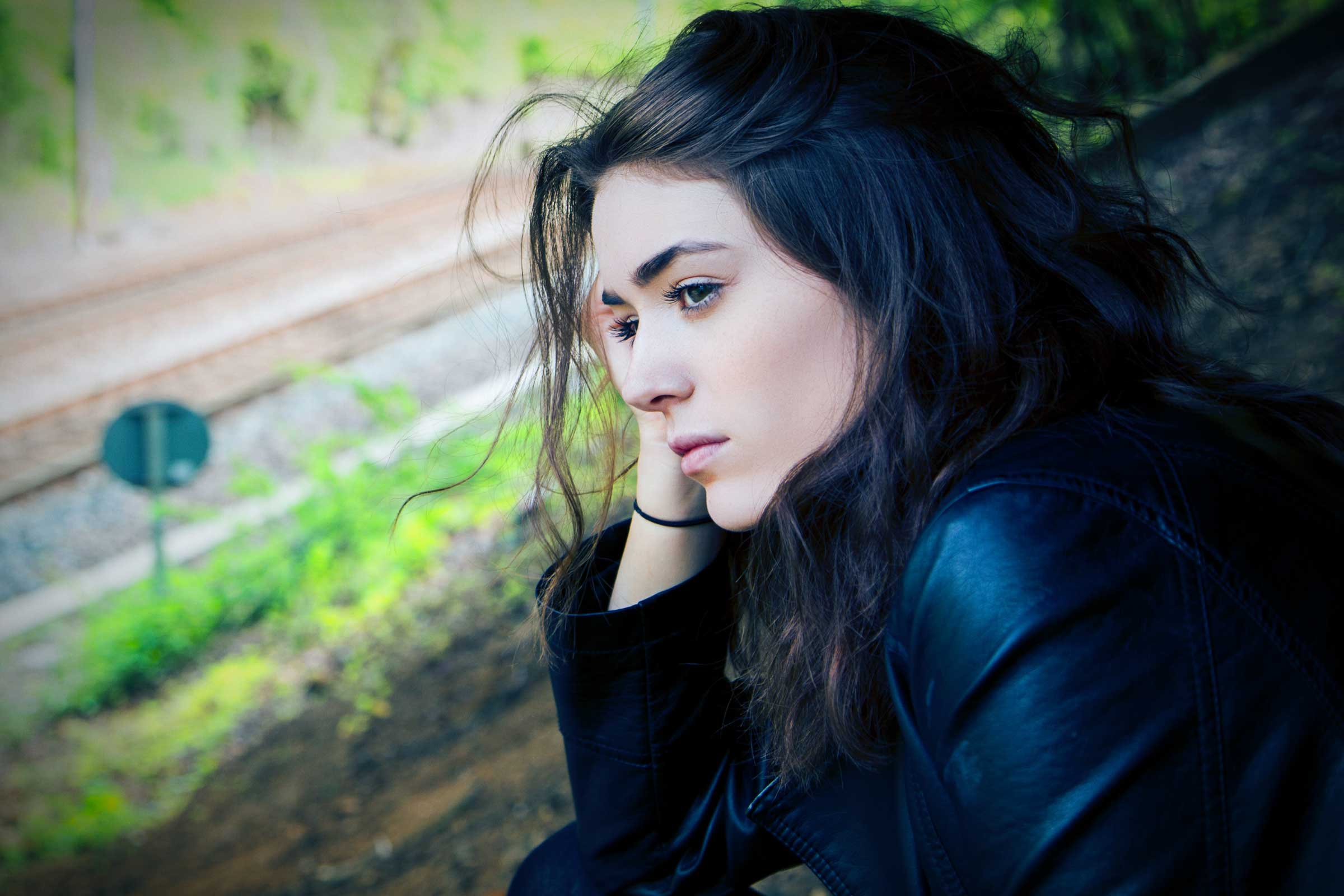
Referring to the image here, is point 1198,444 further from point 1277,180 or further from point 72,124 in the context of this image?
point 1277,180

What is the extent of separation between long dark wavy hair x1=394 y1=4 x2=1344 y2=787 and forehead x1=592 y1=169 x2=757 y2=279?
19 millimetres

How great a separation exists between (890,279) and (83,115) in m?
4.30

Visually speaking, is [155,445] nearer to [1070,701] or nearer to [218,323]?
[218,323]

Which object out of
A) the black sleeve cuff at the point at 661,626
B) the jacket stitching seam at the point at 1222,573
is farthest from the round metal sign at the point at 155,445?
the jacket stitching seam at the point at 1222,573

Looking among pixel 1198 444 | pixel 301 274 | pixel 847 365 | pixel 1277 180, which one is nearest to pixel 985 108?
pixel 847 365

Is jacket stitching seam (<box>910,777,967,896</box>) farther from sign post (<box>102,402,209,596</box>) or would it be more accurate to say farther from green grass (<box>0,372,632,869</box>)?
sign post (<box>102,402,209,596</box>)

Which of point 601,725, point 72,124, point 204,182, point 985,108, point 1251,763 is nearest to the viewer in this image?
point 1251,763

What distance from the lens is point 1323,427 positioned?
1.18m

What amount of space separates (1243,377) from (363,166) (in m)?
4.37

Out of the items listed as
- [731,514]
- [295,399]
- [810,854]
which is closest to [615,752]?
[810,854]

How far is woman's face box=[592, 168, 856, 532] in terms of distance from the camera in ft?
3.70

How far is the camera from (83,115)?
13.5ft

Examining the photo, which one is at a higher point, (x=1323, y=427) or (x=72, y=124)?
(x=72, y=124)

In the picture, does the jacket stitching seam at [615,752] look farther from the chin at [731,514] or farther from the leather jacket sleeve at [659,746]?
the chin at [731,514]
